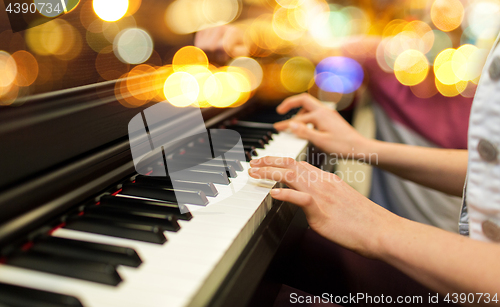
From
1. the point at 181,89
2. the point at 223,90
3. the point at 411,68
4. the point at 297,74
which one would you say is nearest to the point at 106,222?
the point at 181,89

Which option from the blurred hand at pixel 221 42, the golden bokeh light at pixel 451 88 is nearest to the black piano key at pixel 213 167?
the blurred hand at pixel 221 42

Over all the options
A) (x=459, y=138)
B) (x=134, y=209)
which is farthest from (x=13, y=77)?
(x=459, y=138)

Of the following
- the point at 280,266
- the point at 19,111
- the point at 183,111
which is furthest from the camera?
the point at 183,111

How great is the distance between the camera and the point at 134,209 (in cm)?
62

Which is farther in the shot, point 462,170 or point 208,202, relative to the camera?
point 462,170

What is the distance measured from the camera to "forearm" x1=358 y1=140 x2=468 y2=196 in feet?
3.41

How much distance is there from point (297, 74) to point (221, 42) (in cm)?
83

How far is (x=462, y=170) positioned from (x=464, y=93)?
789 mm

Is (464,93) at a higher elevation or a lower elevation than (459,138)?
higher

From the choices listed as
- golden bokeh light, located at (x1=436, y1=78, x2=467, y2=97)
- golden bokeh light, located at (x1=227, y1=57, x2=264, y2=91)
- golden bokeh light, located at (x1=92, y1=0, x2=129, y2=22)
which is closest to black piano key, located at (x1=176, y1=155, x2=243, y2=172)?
golden bokeh light, located at (x1=92, y1=0, x2=129, y2=22)

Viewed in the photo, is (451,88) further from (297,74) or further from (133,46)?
(133,46)

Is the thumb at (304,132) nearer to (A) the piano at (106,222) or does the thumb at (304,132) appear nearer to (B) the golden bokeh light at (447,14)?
(A) the piano at (106,222)

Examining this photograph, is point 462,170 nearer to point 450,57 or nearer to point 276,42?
point 450,57

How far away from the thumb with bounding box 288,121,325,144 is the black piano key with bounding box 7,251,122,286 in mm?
916
